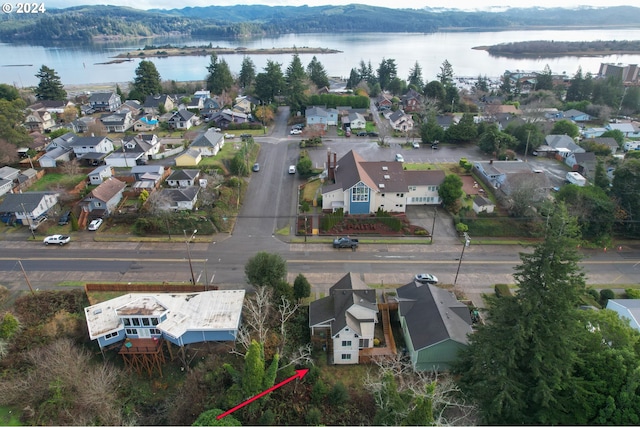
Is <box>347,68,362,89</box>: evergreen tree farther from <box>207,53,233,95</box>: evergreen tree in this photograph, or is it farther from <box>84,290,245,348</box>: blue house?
<box>84,290,245,348</box>: blue house

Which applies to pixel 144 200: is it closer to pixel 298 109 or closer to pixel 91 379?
pixel 91 379

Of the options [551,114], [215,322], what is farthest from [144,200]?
[551,114]

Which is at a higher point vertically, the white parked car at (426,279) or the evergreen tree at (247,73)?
the evergreen tree at (247,73)

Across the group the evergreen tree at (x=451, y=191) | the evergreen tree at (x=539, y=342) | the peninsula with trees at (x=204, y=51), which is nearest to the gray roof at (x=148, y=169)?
the evergreen tree at (x=451, y=191)

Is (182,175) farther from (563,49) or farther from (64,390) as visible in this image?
(563,49)

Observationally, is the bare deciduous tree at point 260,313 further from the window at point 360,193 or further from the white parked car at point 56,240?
the white parked car at point 56,240

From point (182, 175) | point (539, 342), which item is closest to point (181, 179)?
point (182, 175)

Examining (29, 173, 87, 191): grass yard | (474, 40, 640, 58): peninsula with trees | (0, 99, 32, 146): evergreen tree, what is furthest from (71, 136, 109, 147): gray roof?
(474, 40, 640, 58): peninsula with trees
